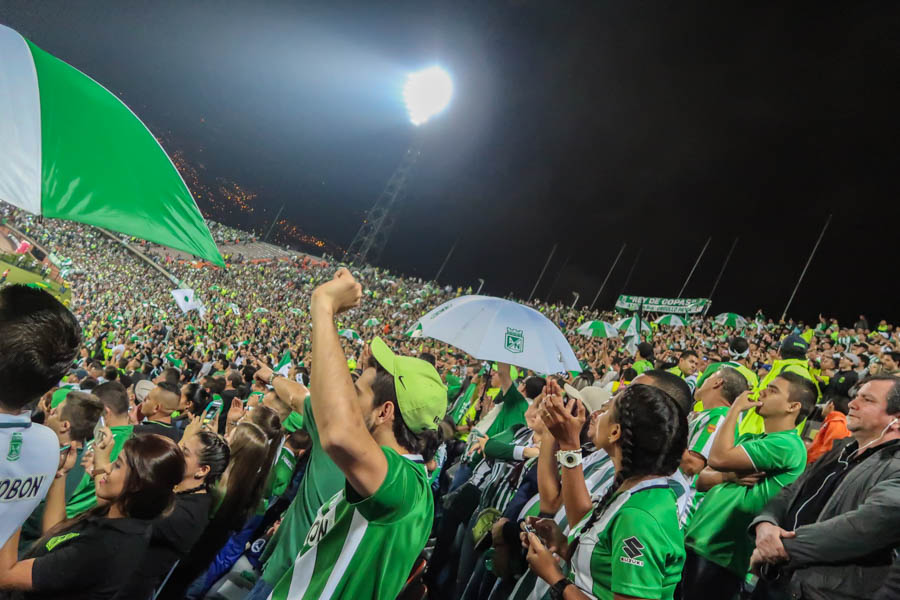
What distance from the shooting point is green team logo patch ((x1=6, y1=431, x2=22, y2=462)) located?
1662 millimetres

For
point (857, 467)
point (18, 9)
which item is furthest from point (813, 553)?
point (18, 9)

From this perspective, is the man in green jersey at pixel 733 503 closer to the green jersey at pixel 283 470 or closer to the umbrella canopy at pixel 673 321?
the green jersey at pixel 283 470

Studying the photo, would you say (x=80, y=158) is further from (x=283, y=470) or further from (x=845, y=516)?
(x=845, y=516)

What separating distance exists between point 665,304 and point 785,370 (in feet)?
127

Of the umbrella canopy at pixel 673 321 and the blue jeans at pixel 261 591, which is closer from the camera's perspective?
the blue jeans at pixel 261 591

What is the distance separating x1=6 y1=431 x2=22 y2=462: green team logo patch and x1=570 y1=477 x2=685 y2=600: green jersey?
2078 millimetres

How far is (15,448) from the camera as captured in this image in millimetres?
1680

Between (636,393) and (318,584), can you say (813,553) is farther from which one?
(318,584)

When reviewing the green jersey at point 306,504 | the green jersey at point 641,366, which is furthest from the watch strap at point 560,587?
the green jersey at point 641,366

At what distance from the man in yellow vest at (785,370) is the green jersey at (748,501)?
617 mm

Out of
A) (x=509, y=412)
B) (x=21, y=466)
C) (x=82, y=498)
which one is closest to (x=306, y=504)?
(x=21, y=466)

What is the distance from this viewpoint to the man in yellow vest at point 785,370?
13.1 ft

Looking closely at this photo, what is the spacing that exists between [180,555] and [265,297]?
41.5m

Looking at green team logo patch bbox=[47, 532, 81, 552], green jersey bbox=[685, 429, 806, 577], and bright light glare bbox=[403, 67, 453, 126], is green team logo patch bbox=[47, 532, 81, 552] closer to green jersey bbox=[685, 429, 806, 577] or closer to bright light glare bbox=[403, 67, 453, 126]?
green jersey bbox=[685, 429, 806, 577]
